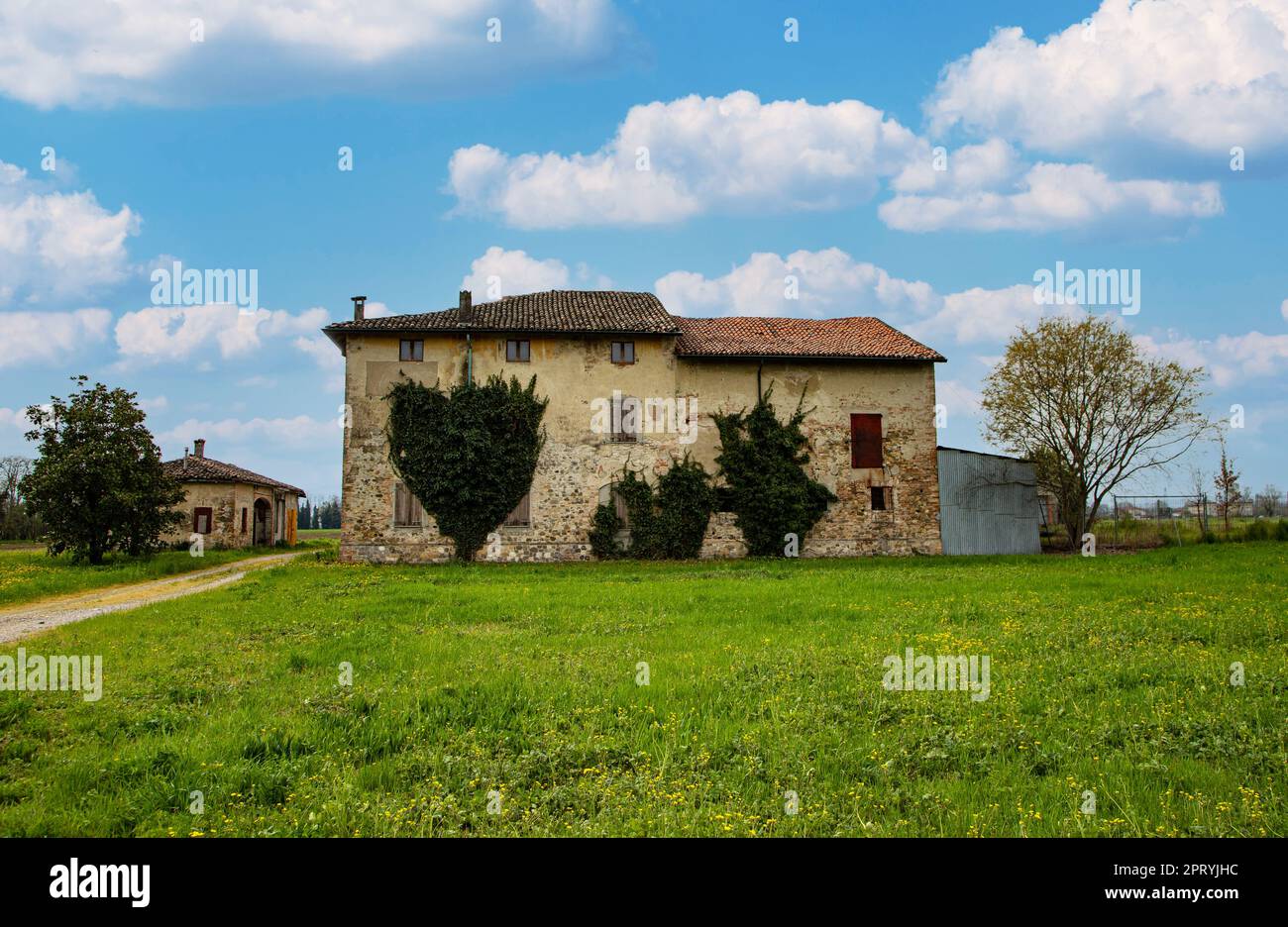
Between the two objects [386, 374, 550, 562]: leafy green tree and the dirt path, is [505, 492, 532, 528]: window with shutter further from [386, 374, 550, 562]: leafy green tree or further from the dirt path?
the dirt path

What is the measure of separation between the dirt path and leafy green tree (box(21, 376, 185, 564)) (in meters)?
4.13

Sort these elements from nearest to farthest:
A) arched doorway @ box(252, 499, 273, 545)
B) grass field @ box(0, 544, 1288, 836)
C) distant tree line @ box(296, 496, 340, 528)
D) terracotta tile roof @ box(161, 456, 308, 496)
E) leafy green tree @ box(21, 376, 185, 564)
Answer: grass field @ box(0, 544, 1288, 836) → leafy green tree @ box(21, 376, 185, 564) → terracotta tile roof @ box(161, 456, 308, 496) → arched doorway @ box(252, 499, 273, 545) → distant tree line @ box(296, 496, 340, 528)

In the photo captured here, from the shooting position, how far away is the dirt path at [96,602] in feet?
41.9

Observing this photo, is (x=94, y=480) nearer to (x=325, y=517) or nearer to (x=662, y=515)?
(x=662, y=515)

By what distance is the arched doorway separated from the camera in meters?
40.5

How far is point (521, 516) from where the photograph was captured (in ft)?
85.9

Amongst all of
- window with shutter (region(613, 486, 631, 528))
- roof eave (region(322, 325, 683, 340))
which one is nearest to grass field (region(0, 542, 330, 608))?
roof eave (region(322, 325, 683, 340))

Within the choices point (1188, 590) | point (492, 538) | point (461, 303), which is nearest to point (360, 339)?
point (461, 303)

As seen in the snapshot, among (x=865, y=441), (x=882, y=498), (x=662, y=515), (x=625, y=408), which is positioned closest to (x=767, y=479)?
(x=662, y=515)

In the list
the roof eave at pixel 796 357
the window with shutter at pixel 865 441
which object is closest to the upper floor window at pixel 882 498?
the window with shutter at pixel 865 441
